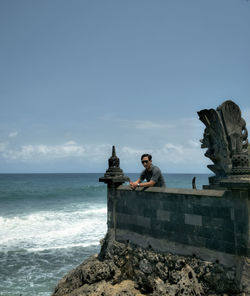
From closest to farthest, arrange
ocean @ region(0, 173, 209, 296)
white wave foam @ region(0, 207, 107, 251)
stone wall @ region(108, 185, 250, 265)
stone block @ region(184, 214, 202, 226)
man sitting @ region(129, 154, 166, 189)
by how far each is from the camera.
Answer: stone wall @ region(108, 185, 250, 265), stone block @ region(184, 214, 202, 226), man sitting @ region(129, 154, 166, 189), ocean @ region(0, 173, 209, 296), white wave foam @ region(0, 207, 107, 251)

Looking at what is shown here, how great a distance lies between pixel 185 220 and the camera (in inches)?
255

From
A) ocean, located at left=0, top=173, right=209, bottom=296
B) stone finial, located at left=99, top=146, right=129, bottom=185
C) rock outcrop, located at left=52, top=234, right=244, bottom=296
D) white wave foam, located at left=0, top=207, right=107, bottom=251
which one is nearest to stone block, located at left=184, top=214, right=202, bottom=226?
rock outcrop, located at left=52, top=234, right=244, bottom=296

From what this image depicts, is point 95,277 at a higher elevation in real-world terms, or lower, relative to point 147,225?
lower

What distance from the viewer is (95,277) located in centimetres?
782

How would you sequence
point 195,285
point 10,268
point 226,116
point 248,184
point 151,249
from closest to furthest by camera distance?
point 248,184 → point 195,285 → point 151,249 → point 226,116 → point 10,268

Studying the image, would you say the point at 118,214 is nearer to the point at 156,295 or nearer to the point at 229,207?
the point at 156,295

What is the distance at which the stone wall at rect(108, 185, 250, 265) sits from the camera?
18.2 ft

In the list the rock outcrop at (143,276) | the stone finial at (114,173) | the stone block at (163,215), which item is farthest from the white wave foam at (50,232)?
the stone block at (163,215)

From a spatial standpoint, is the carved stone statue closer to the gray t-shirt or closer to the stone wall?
the gray t-shirt

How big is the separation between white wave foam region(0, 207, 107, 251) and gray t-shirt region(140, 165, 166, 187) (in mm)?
9576

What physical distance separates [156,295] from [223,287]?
1.50 meters

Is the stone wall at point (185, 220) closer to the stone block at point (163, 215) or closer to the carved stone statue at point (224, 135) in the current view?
the stone block at point (163, 215)

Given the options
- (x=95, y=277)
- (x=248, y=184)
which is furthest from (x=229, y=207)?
(x=95, y=277)

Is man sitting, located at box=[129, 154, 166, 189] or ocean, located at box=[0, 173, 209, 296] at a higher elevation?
man sitting, located at box=[129, 154, 166, 189]
